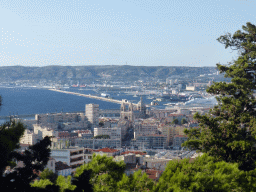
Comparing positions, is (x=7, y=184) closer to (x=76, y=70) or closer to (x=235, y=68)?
(x=235, y=68)

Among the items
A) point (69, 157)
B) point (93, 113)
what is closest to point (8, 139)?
point (69, 157)

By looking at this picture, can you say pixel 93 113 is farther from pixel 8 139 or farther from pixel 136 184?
pixel 8 139

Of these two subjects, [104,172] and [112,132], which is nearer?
[104,172]

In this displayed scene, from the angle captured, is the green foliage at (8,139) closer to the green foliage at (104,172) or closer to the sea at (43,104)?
the green foliage at (104,172)

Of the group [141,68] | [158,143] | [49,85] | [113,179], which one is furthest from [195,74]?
[113,179]

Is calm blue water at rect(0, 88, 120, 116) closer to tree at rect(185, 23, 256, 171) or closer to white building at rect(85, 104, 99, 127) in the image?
white building at rect(85, 104, 99, 127)
